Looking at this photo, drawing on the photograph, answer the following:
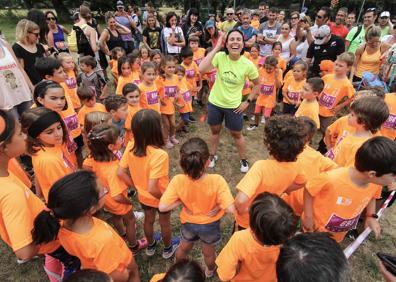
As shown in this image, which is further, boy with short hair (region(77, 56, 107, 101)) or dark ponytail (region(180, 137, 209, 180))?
boy with short hair (region(77, 56, 107, 101))

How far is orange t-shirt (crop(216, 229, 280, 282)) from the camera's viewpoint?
1.69 metres

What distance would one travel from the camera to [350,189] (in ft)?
6.88

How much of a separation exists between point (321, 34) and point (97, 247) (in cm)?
585

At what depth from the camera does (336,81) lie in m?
4.35

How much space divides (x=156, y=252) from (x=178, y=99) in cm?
303

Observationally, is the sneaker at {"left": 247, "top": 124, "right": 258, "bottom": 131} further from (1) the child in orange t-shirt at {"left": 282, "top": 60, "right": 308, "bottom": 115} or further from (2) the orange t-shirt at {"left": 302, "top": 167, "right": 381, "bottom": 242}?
(2) the orange t-shirt at {"left": 302, "top": 167, "right": 381, "bottom": 242}

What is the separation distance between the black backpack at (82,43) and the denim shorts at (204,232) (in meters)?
5.84

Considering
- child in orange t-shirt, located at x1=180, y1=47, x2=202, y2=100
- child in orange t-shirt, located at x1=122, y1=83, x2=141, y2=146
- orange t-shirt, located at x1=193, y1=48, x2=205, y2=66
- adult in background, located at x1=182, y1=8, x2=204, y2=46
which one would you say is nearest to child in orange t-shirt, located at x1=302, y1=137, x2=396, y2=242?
child in orange t-shirt, located at x1=122, y1=83, x2=141, y2=146

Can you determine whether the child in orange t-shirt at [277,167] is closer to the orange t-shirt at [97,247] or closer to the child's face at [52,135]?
the orange t-shirt at [97,247]

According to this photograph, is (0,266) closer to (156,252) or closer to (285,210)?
(156,252)

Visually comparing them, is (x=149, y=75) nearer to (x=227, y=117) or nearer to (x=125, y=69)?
(x=125, y=69)

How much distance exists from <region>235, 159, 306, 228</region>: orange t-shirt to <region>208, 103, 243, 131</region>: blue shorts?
68.2 inches

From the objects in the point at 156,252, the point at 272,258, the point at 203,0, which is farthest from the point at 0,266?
the point at 203,0

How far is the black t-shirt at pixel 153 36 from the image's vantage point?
780 centimetres
